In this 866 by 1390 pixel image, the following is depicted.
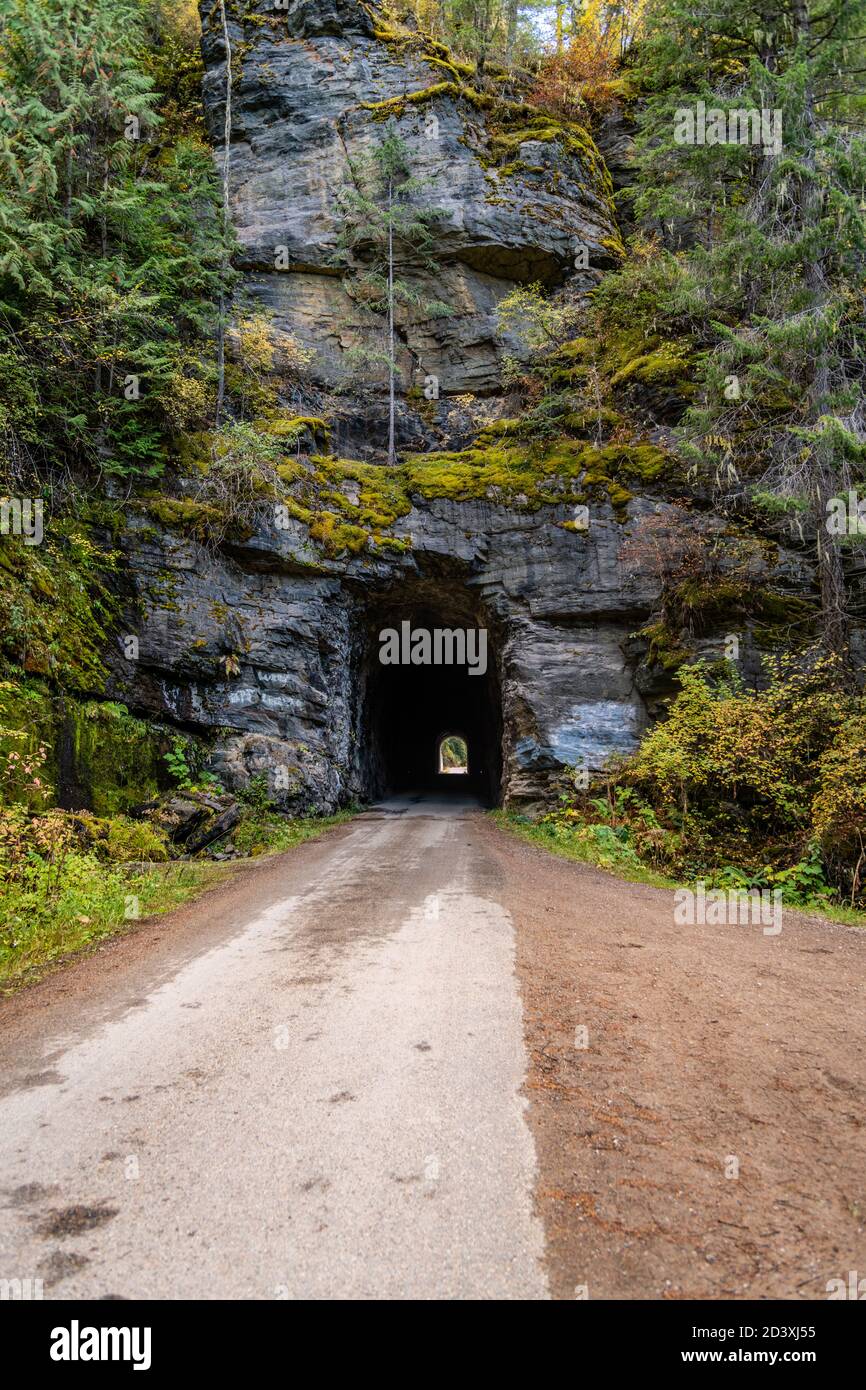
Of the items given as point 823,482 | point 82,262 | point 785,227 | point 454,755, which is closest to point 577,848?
point 823,482

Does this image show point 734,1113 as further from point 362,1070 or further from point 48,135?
point 48,135

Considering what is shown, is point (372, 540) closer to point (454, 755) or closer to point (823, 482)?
point (823, 482)

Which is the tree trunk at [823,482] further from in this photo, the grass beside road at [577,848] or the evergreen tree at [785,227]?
the grass beside road at [577,848]

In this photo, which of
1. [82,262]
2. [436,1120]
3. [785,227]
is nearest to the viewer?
[436,1120]

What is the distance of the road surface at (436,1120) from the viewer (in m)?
2.03

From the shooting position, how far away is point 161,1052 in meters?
3.55

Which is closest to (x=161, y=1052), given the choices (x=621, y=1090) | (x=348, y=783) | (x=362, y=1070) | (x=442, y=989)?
(x=362, y=1070)

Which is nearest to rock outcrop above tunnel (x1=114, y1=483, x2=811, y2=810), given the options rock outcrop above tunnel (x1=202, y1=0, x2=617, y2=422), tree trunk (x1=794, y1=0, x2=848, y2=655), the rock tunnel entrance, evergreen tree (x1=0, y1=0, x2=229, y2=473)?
the rock tunnel entrance

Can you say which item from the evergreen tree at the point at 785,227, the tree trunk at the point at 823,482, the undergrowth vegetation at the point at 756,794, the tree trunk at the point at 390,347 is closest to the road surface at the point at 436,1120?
the undergrowth vegetation at the point at 756,794

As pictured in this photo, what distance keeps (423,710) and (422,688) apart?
217 centimetres

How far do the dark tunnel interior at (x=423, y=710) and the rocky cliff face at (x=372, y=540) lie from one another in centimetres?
20

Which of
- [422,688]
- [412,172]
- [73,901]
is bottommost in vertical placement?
[73,901]

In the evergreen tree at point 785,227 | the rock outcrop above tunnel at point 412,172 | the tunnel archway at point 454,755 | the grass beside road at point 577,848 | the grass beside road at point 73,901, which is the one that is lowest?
the tunnel archway at point 454,755

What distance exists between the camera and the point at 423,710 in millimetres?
32750
